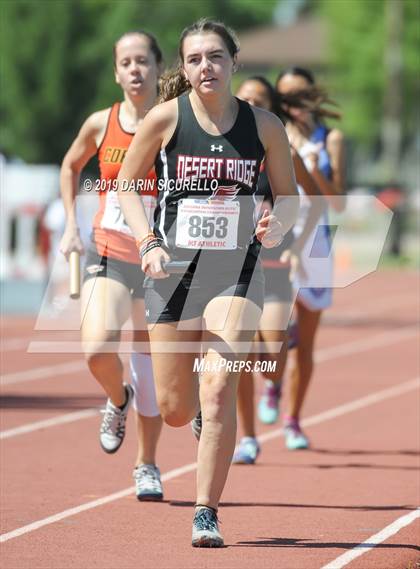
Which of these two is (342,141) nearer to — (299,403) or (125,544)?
(299,403)

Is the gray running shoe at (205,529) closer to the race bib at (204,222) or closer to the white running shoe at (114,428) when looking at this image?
the race bib at (204,222)

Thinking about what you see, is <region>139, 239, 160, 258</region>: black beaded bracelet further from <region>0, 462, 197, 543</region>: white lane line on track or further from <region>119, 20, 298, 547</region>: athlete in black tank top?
<region>0, 462, 197, 543</region>: white lane line on track

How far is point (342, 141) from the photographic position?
10.3 m

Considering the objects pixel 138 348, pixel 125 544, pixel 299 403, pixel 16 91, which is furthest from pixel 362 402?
pixel 16 91

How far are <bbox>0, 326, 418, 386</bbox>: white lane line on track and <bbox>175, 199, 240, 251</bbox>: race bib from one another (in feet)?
25.3

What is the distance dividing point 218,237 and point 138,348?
1522mm

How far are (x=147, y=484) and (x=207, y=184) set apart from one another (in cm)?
204

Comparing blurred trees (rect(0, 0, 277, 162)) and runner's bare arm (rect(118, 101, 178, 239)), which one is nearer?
runner's bare arm (rect(118, 101, 178, 239))

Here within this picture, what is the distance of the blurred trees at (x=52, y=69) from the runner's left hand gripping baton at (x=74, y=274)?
45.4m

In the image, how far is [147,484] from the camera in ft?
26.6

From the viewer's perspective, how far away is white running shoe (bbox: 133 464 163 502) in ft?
26.6

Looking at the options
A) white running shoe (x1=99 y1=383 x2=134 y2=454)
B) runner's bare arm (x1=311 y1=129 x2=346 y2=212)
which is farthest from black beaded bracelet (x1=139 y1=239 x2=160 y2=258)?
runner's bare arm (x1=311 y1=129 x2=346 y2=212)

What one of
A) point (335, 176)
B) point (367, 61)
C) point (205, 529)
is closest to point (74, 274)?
point (205, 529)

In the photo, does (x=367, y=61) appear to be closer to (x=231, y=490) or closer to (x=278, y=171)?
(x=231, y=490)
